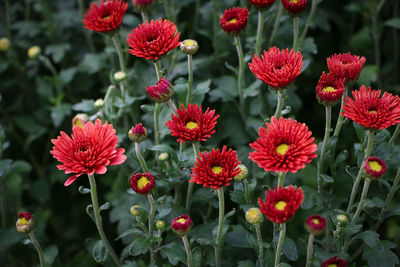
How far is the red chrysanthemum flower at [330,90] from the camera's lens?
3.71 ft

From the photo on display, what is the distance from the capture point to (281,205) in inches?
38.6

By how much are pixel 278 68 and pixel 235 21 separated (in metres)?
0.26

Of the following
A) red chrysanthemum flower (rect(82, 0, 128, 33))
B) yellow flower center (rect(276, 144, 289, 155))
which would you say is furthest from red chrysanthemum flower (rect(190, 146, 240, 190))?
red chrysanthemum flower (rect(82, 0, 128, 33))

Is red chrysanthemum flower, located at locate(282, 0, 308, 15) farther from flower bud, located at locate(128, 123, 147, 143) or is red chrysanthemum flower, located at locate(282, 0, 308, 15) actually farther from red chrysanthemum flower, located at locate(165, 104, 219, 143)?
flower bud, located at locate(128, 123, 147, 143)

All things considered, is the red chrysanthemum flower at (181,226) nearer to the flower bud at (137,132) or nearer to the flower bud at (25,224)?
the flower bud at (137,132)

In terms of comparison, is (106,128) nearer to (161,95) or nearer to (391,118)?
(161,95)

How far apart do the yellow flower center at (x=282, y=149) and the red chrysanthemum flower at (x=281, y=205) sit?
0.09 m

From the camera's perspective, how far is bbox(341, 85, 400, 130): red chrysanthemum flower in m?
1.07

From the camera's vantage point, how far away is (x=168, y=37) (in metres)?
1.22

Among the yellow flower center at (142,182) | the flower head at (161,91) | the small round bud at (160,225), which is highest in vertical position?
the flower head at (161,91)

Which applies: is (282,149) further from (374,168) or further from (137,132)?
(137,132)

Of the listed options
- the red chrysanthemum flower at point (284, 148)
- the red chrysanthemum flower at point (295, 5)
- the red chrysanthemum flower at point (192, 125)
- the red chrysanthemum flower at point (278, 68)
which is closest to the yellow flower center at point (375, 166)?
the red chrysanthemum flower at point (284, 148)

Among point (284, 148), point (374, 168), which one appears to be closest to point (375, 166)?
point (374, 168)

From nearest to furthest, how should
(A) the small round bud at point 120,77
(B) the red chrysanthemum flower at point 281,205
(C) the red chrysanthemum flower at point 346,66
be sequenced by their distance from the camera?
(B) the red chrysanthemum flower at point 281,205, (C) the red chrysanthemum flower at point 346,66, (A) the small round bud at point 120,77
